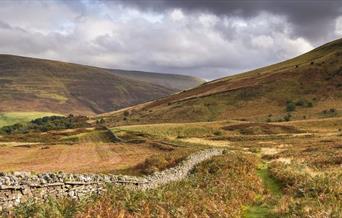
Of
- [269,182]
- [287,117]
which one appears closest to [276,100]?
[287,117]

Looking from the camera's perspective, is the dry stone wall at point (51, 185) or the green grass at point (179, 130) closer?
the dry stone wall at point (51, 185)

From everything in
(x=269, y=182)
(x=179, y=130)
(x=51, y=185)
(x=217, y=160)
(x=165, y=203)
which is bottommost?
(x=179, y=130)

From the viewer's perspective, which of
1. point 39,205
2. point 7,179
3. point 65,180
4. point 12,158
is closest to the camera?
point 39,205

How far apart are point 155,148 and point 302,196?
5180 centimetres

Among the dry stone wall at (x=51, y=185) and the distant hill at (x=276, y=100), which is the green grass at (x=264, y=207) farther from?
the distant hill at (x=276, y=100)

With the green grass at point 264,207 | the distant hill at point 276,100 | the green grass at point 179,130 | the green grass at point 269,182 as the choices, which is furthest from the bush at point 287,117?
→ the green grass at point 264,207

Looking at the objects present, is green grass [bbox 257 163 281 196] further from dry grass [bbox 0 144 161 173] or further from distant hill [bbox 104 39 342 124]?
distant hill [bbox 104 39 342 124]

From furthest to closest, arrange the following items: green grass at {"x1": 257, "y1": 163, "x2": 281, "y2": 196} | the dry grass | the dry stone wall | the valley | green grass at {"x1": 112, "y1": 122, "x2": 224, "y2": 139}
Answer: green grass at {"x1": 112, "y1": 122, "x2": 224, "y2": 139}, the dry grass, green grass at {"x1": 257, "y1": 163, "x2": 281, "y2": 196}, the dry stone wall, the valley

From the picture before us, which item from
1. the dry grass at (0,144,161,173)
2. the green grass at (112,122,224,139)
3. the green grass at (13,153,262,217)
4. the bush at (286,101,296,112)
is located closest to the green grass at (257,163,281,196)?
the green grass at (13,153,262,217)

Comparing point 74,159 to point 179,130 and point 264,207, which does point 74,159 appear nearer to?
point 264,207

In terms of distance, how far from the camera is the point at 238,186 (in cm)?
2741

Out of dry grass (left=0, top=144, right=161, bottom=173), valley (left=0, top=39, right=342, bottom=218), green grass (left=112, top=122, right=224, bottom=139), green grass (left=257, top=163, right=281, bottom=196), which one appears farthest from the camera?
green grass (left=112, top=122, right=224, bottom=139)

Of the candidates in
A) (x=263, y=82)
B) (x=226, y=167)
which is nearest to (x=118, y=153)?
(x=226, y=167)

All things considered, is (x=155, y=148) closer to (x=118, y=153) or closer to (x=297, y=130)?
(x=118, y=153)
